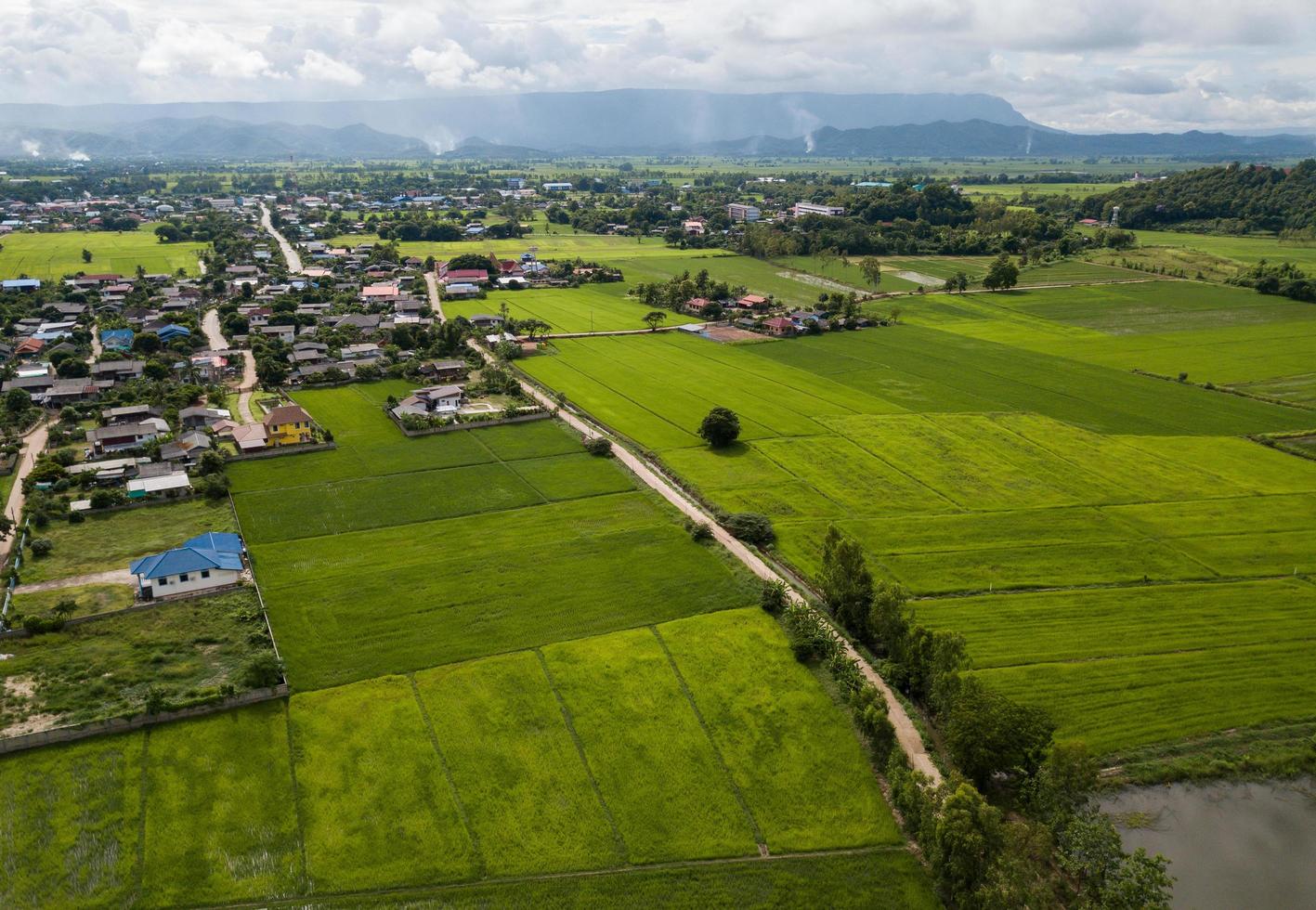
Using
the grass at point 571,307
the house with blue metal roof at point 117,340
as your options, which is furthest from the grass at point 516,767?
the house with blue metal roof at point 117,340

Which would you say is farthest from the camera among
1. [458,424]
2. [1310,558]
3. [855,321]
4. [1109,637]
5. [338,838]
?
[855,321]

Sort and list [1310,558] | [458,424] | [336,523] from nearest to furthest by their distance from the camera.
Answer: [1310,558] → [336,523] → [458,424]

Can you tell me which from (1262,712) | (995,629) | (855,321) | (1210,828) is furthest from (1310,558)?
(855,321)

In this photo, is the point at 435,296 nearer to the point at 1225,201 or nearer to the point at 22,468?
the point at 22,468

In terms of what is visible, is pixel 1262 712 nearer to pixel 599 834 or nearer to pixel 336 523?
pixel 599 834

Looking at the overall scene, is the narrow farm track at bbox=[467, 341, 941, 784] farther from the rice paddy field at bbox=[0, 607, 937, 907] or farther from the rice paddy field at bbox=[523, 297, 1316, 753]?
the rice paddy field at bbox=[0, 607, 937, 907]

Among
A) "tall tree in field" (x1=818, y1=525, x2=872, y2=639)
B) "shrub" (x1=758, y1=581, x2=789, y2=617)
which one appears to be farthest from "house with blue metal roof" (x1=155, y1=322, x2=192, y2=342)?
"tall tree in field" (x1=818, y1=525, x2=872, y2=639)
